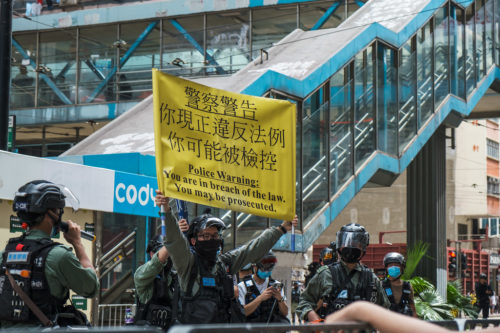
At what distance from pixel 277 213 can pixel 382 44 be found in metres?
11.1

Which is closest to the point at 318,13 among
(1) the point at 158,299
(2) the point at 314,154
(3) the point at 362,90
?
(3) the point at 362,90

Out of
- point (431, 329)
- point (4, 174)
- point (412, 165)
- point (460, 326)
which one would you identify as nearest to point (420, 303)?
point (412, 165)

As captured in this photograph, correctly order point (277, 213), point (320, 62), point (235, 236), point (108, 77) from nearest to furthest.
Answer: point (277, 213), point (235, 236), point (320, 62), point (108, 77)

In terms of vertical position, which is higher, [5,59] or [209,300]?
[5,59]

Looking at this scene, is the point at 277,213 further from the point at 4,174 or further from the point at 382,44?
the point at 382,44

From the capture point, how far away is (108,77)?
1133 inches

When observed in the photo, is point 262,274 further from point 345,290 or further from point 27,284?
point 27,284

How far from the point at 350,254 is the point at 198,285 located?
129 cm

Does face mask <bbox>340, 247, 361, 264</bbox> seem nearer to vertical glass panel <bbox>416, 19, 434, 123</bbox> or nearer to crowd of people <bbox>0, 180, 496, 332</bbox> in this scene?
crowd of people <bbox>0, 180, 496, 332</bbox>

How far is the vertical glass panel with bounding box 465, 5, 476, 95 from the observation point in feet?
71.7

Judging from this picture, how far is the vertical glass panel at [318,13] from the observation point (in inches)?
1074

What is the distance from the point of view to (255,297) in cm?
967

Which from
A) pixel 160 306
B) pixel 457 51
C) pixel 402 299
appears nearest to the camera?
pixel 160 306

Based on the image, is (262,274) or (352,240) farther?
(262,274)
